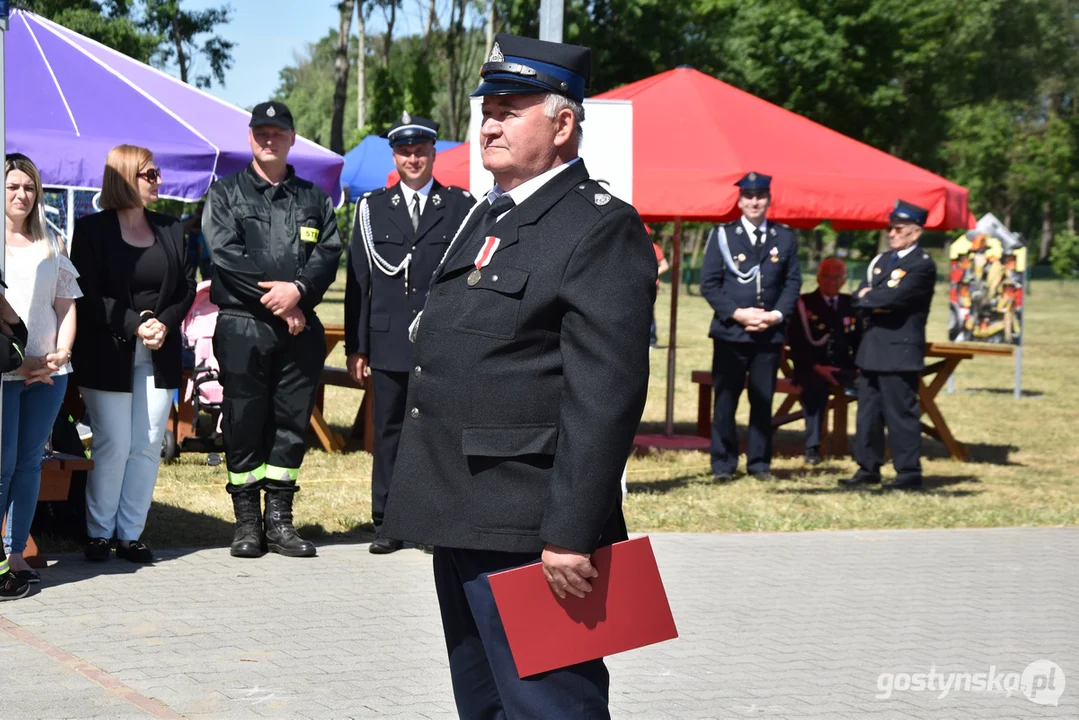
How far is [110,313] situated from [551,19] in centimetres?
306

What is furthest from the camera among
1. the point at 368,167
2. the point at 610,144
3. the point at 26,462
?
the point at 368,167

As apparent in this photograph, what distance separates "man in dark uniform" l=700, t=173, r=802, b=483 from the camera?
10.3 meters

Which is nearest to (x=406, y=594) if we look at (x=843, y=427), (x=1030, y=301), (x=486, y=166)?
(x=486, y=166)

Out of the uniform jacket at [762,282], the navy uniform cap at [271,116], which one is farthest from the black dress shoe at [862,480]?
the navy uniform cap at [271,116]

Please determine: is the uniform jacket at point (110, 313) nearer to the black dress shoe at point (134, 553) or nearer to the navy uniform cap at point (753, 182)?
the black dress shoe at point (134, 553)

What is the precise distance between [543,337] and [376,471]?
465 cm

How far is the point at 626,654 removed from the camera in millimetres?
5574

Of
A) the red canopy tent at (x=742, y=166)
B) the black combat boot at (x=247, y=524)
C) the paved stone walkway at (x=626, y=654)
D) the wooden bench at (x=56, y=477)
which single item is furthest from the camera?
the red canopy tent at (x=742, y=166)

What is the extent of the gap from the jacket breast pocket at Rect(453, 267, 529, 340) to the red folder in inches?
20.1

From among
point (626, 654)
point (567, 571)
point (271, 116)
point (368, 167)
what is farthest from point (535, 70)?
point (368, 167)

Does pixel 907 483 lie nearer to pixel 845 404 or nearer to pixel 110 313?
pixel 845 404

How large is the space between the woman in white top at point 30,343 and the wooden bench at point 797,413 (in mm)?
6562

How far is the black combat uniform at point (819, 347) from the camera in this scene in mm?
11828

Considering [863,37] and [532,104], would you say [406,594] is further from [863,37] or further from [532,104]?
[863,37]
